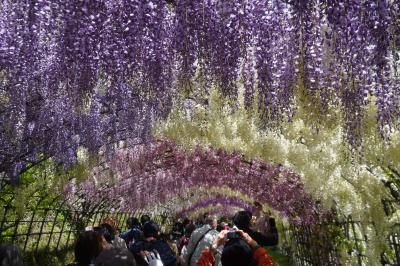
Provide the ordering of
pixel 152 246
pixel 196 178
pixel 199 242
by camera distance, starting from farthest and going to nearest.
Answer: pixel 196 178
pixel 199 242
pixel 152 246

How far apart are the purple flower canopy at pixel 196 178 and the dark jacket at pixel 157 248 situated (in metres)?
6.94

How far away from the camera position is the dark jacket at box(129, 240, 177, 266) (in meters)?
5.43

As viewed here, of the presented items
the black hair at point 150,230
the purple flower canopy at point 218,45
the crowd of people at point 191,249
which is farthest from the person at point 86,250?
the purple flower canopy at point 218,45

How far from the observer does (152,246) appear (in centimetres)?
560

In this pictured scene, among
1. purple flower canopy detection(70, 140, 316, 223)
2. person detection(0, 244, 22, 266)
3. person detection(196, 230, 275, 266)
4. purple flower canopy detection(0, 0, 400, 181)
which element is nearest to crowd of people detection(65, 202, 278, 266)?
person detection(196, 230, 275, 266)

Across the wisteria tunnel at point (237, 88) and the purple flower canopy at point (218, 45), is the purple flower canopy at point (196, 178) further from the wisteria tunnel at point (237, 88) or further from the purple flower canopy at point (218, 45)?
the purple flower canopy at point (218, 45)

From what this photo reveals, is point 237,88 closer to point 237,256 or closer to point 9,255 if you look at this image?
point 237,256

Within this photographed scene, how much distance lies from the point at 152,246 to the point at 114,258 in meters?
1.90

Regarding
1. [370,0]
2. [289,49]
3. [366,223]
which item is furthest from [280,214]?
[370,0]

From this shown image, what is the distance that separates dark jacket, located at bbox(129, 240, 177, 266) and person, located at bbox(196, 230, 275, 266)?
37.1 inches

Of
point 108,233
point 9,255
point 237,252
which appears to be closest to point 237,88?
point 108,233

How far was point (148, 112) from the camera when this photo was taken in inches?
452

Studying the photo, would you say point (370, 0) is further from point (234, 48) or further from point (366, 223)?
point (366, 223)

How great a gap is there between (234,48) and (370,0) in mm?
1897
